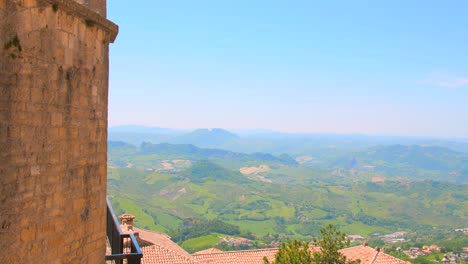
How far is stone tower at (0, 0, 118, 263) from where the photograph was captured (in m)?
4.41

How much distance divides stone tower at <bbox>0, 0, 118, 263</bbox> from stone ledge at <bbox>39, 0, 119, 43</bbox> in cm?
1

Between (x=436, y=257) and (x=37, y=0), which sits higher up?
(x=37, y=0)

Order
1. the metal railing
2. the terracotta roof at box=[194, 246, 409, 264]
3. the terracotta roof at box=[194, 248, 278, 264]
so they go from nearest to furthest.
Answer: the metal railing < the terracotta roof at box=[194, 248, 278, 264] < the terracotta roof at box=[194, 246, 409, 264]

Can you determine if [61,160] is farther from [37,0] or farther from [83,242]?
[37,0]

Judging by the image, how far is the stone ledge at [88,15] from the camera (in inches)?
198

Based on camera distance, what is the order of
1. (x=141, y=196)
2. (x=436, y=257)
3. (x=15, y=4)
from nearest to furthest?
1. (x=15, y=4)
2. (x=436, y=257)
3. (x=141, y=196)

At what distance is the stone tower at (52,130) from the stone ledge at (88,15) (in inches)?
0.6

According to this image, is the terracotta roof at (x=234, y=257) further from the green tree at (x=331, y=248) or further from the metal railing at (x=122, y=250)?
the metal railing at (x=122, y=250)

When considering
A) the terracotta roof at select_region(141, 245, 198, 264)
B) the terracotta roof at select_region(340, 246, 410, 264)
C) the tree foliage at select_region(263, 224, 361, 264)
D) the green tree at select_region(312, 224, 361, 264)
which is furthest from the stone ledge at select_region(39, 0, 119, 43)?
the terracotta roof at select_region(340, 246, 410, 264)

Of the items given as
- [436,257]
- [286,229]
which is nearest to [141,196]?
[286,229]

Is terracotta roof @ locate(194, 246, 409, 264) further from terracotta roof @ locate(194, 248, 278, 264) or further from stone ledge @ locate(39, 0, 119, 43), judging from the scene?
stone ledge @ locate(39, 0, 119, 43)

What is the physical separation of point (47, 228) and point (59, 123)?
122cm

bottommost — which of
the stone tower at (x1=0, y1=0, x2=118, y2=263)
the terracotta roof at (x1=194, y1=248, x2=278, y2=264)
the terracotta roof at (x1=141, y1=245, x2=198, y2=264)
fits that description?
the terracotta roof at (x1=194, y1=248, x2=278, y2=264)

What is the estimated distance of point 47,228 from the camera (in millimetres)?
5023
